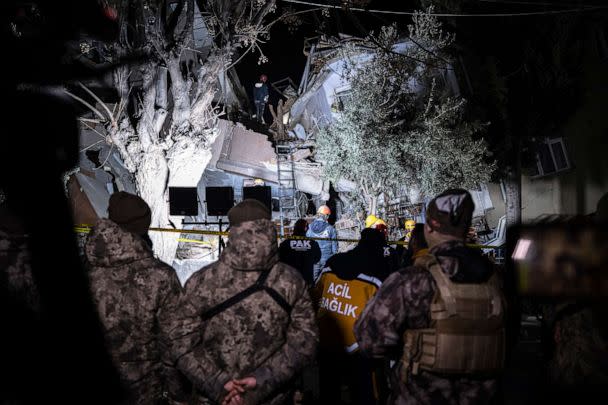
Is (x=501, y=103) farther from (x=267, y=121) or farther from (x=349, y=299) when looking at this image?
(x=349, y=299)

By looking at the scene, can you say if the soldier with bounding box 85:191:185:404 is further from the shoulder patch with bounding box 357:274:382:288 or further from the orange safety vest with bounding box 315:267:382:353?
the shoulder patch with bounding box 357:274:382:288

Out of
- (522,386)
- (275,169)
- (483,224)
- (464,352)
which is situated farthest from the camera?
(483,224)

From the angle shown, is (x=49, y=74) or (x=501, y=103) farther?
(x=501, y=103)

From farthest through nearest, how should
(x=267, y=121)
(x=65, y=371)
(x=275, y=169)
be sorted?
(x=267, y=121)
(x=275, y=169)
(x=65, y=371)

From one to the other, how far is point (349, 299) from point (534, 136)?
1906 cm

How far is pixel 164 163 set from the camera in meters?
12.3

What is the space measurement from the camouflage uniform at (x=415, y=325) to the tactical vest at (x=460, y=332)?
0.19 ft

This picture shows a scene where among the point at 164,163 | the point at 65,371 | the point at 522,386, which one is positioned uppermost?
the point at 164,163

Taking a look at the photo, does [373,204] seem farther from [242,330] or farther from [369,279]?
[242,330]

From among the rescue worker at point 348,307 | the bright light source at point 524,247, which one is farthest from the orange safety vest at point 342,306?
the bright light source at point 524,247

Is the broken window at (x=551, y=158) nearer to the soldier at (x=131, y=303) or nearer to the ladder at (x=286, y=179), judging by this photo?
the ladder at (x=286, y=179)

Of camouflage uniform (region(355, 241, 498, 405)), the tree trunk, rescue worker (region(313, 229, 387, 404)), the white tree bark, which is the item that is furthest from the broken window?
camouflage uniform (region(355, 241, 498, 405))

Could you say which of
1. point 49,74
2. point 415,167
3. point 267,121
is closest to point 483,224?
point 415,167

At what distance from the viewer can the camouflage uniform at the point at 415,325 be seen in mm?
2830
